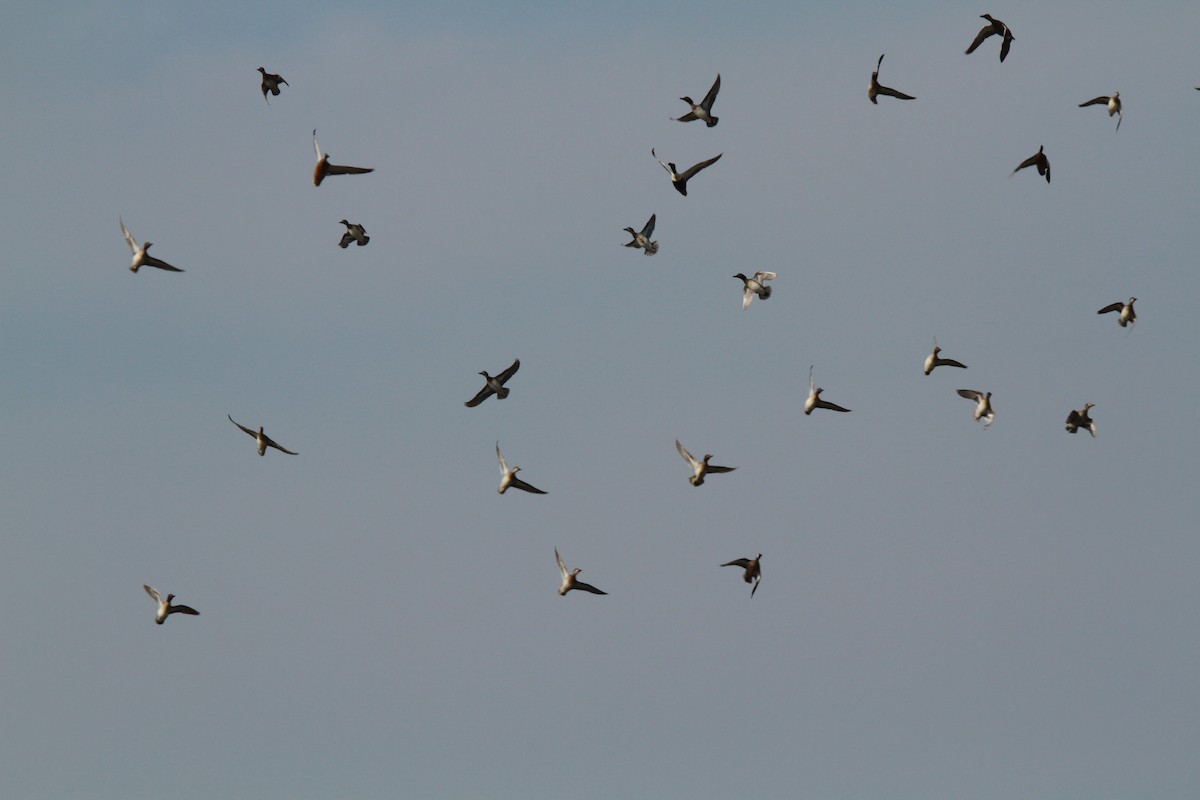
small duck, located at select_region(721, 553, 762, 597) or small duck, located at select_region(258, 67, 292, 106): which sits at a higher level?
small duck, located at select_region(258, 67, 292, 106)

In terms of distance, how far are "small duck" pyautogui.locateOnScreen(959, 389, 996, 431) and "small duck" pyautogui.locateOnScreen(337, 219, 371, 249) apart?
29.8 metres

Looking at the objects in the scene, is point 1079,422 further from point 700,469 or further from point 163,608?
point 163,608

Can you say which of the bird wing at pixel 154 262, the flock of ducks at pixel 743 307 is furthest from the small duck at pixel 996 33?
the bird wing at pixel 154 262

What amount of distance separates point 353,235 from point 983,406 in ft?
102

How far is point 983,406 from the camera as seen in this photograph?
103375mm

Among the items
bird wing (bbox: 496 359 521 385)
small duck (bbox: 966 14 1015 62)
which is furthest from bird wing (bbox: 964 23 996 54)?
bird wing (bbox: 496 359 521 385)

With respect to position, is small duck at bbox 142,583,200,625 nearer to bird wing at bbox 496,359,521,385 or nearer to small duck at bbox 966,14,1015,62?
bird wing at bbox 496,359,521,385

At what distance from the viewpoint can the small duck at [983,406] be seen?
103 m

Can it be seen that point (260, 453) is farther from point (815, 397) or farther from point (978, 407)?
point (978, 407)

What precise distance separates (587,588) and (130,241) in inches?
1091

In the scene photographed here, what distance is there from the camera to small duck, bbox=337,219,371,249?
10375 centimetres

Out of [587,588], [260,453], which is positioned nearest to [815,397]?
[587,588]

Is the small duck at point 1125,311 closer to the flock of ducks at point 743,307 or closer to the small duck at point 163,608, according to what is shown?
the flock of ducks at point 743,307

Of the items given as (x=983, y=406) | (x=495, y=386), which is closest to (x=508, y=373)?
(x=495, y=386)
